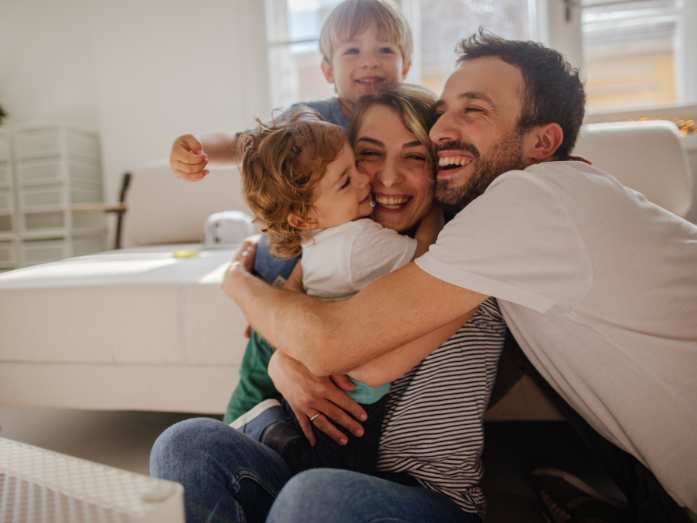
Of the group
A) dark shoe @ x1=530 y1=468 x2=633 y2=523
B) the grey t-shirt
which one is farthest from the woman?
the grey t-shirt

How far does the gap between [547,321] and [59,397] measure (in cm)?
146

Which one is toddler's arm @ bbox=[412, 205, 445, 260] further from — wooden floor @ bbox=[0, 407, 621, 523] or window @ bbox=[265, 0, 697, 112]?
window @ bbox=[265, 0, 697, 112]

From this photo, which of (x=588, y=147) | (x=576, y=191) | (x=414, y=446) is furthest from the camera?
(x=588, y=147)

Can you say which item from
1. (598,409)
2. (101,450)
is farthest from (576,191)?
(101,450)

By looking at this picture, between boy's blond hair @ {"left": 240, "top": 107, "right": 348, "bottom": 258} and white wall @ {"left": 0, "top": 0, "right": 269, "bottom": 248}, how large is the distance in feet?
2.76

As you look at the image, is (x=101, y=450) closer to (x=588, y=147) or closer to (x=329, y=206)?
(x=329, y=206)

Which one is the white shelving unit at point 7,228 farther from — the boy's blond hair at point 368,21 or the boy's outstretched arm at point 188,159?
the boy's blond hair at point 368,21

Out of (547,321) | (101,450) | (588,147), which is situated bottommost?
(101,450)

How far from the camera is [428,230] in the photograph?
3.30 ft

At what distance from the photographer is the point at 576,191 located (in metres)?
0.62

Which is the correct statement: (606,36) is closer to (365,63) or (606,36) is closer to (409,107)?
(365,63)

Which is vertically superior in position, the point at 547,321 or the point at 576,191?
the point at 576,191

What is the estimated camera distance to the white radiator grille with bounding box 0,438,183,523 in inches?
15.1

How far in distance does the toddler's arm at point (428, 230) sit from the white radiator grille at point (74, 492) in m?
0.64
